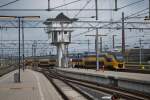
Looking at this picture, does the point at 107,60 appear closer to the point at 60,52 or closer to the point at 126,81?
the point at 60,52

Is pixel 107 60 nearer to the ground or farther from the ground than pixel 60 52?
nearer to the ground

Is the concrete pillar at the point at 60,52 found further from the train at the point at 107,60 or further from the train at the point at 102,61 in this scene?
the train at the point at 107,60

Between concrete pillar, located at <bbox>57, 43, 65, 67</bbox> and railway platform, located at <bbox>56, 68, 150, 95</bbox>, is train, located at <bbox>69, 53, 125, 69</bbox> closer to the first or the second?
concrete pillar, located at <bbox>57, 43, 65, 67</bbox>

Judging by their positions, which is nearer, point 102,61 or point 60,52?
point 102,61

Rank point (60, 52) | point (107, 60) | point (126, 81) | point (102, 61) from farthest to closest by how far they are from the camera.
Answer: point (60, 52) < point (102, 61) < point (107, 60) < point (126, 81)

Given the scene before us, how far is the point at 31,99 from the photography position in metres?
25.0

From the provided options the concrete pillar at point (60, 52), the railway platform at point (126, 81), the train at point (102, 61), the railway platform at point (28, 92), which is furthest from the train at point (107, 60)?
the railway platform at point (28, 92)

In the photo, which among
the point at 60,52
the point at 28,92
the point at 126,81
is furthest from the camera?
the point at 60,52

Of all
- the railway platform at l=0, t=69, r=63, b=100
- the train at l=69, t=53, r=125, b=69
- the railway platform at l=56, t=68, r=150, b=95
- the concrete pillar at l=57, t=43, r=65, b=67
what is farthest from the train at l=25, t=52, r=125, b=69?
the railway platform at l=0, t=69, r=63, b=100

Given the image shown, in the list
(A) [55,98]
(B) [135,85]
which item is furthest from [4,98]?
(B) [135,85]

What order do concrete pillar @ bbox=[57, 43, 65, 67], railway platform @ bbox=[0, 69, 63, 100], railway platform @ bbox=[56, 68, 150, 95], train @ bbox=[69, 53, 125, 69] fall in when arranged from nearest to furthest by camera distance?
railway platform @ bbox=[0, 69, 63, 100]
railway platform @ bbox=[56, 68, 150, 95]
train @ bbox=[69, 53, 125, 69]
concrete pillar @ bbox=[57, 43, 65, 67]

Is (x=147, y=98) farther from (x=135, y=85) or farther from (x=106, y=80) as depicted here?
(x=106, y=80)

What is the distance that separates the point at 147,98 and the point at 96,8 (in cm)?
1029

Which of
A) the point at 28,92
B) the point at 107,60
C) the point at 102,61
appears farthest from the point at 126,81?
the point at 102,61
